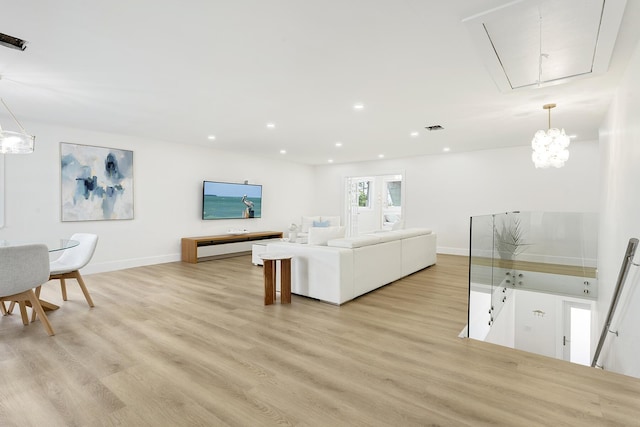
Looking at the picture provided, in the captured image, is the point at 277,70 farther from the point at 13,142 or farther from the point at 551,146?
the point at 551,146

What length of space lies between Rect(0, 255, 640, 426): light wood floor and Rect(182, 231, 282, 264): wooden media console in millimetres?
2749

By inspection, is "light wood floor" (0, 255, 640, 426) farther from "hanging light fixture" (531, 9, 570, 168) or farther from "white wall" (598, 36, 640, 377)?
"hanging light fixture" (531, 9, 570, 168)

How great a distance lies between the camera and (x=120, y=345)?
8.69 feet

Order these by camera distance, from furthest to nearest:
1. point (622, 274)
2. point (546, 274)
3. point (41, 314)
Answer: point (546, 274)
point (41, 314)
point (622, 274)

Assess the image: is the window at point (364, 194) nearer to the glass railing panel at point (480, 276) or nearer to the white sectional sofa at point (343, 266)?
the white sectional sofa at point (343, 266)

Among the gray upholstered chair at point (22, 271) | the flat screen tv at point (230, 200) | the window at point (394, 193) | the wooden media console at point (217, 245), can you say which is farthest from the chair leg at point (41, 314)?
the window at point (394, 193)

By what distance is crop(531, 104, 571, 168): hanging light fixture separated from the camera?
3.92 m

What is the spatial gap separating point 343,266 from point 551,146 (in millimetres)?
3011

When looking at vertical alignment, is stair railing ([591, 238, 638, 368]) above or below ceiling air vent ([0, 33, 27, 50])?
below

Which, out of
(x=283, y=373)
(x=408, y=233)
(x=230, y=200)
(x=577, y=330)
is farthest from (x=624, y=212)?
(x=230, y=200)

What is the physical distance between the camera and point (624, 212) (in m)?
2.97

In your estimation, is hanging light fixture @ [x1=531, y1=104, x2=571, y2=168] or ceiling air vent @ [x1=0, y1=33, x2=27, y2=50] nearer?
ceiling air vent @ [x1=0, y1=33, x2=27, y2=50]

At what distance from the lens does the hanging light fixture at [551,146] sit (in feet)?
12.9

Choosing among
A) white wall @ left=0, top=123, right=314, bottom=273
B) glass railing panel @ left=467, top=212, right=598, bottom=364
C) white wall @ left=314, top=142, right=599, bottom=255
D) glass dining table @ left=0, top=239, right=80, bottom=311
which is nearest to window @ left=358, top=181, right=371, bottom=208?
white wall @ left=314, top=142, right=599, bottom=255
